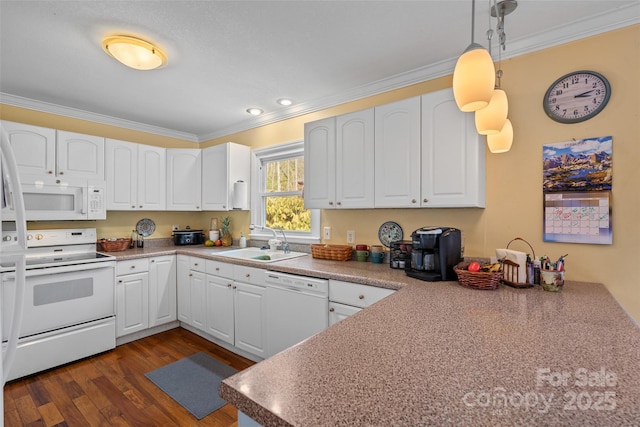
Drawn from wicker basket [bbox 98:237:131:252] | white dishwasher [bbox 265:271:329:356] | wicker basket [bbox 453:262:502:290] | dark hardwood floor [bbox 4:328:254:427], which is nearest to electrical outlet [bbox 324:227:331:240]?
white dishwasher [bbox 265:271:329:356]

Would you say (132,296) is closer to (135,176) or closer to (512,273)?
(135,176)

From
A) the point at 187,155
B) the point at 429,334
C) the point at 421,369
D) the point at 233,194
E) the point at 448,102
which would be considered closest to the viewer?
the point at 421,369

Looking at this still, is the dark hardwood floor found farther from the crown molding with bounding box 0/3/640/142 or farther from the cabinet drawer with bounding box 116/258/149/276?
the crown molding with bounding box 0/3/640/142

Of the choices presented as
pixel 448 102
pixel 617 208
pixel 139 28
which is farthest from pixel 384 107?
pixel 139 28

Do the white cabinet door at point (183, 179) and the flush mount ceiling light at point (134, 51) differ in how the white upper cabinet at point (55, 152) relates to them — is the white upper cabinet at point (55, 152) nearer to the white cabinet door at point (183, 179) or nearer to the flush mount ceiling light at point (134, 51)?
the white cabinet door at point (183, 179)

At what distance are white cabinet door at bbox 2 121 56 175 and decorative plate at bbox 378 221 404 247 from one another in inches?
120

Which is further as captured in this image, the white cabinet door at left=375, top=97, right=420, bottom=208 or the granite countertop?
the white cabinet door at left=375, top=97, right=420, bottom=208

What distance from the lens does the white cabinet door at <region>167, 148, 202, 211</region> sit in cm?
368

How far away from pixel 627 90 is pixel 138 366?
388 cm

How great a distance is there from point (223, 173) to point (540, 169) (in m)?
3.01

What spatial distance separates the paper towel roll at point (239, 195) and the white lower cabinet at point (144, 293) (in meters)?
0.90

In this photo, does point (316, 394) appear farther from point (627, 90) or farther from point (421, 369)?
point (627, 90)

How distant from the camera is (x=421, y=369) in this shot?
78 centimetres

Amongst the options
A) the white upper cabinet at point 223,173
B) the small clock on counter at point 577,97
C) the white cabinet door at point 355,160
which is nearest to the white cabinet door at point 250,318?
the white cabinet door at point 355,160
